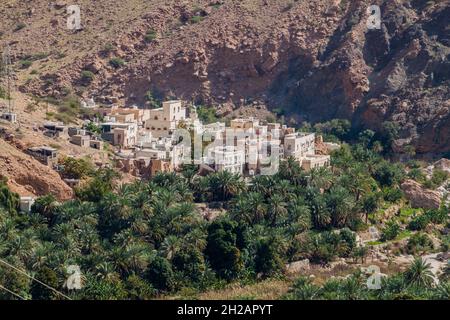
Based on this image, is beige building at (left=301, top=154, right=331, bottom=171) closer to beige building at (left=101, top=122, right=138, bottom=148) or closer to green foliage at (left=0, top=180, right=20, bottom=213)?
beige building at (left=101, top=122, right=138, bottom=148)

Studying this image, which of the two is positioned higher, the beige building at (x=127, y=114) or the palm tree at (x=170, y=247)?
the beige building at (x=127, y=114)

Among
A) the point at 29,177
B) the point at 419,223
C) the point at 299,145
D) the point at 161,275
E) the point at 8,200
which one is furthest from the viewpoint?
the point at 299,145

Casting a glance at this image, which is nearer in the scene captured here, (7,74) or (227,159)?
(227,159)

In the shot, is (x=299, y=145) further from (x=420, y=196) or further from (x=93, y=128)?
(x=93, y=128)

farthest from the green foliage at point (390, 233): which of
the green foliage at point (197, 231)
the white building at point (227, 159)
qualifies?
the white building at point (227, 159)

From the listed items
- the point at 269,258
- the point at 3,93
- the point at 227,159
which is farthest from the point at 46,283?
the point at 3,93

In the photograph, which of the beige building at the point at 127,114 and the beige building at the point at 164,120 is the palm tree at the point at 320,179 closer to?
the beige building at the point at 164,120
